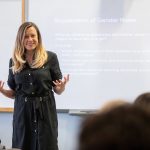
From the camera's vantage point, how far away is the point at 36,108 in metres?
2.38

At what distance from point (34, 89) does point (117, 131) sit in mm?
1899

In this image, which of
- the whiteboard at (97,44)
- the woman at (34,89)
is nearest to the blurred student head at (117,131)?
the woman at (34,89)

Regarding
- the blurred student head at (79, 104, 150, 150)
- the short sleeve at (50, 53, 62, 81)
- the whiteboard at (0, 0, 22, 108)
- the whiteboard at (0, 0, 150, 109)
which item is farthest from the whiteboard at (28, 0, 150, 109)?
the blurred student head at (79, 104, 150, 150)

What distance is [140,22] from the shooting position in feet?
10.5

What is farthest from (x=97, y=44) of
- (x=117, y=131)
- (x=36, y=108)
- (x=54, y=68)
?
(x=117, y=131)

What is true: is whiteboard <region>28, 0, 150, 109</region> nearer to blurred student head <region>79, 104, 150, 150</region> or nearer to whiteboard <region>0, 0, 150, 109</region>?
whiteboard <region>0, 0, 150, 109</region>

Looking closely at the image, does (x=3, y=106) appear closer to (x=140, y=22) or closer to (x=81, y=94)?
(x=81, y=94)

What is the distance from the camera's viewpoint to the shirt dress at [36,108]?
236cm

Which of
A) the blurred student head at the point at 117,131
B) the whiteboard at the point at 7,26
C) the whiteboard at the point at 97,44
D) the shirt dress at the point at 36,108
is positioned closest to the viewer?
the blurred student head at the point at 117,131

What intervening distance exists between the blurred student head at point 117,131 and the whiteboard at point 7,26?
2954 mm

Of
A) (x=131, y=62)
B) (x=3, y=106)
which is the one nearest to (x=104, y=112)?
(x=131, y=62)

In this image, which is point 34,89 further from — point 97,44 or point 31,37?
point 97,44

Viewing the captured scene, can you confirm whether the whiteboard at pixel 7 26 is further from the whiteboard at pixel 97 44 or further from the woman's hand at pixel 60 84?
the woman's hand at pixel 60 84

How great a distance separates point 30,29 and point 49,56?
0.24m
